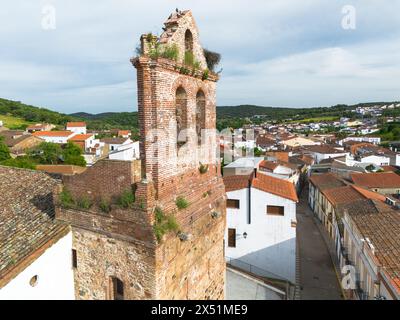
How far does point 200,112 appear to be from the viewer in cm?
916

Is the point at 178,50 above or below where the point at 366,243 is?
above

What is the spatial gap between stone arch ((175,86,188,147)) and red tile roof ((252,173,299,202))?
38.8 ft

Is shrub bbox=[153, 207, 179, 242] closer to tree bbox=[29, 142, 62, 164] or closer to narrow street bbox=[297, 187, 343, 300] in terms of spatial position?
narrow street bbox=[297, 187, 343, 300]

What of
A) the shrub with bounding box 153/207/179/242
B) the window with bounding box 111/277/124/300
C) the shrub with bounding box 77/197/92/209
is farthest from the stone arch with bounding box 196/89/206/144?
the window with bounding box 111/277/124/300

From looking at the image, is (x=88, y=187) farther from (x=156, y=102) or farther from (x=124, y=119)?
(x=124, y=119)

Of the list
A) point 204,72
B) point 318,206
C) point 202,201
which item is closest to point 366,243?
point 202,201

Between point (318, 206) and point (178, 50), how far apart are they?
2971 centimetres

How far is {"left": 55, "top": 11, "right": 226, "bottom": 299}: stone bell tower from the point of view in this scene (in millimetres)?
6973

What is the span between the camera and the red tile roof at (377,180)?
33781 millimetres

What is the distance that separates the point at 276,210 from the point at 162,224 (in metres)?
13.2

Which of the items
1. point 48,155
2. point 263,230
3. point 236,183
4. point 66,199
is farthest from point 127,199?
point 48,155

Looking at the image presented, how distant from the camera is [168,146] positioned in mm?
7441

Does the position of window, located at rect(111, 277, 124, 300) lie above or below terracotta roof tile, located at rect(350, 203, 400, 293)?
above
